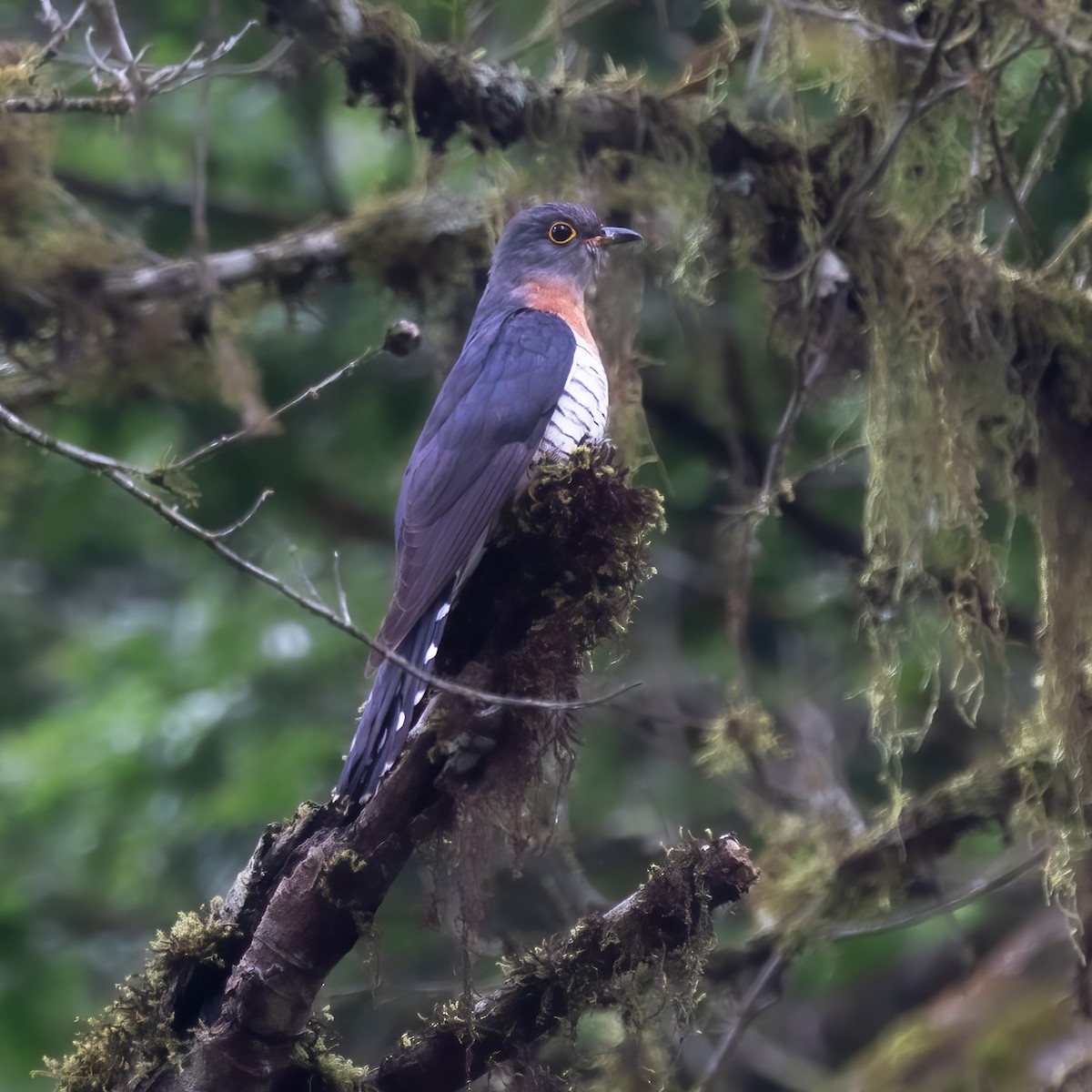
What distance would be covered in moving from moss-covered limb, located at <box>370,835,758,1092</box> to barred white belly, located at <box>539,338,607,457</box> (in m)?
1.58

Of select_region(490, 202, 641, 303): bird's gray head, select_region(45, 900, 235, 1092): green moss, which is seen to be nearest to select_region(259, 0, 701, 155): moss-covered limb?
select_region(490, 202, 641, 303): bird's gray head

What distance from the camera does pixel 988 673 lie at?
21.6ft

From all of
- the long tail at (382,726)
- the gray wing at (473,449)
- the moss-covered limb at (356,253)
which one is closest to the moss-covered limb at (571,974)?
the long tail at (382,726)

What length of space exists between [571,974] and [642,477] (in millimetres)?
3793

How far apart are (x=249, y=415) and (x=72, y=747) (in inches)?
106

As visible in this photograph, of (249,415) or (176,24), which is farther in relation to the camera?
(176,24)

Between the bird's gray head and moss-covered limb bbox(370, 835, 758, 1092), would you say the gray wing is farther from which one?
moss-covered limb bbox(370, 835, 758, 1092)

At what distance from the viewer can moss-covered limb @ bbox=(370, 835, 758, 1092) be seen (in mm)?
2795

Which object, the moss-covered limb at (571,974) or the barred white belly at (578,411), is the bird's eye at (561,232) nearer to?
the barred white belly at (578,411)

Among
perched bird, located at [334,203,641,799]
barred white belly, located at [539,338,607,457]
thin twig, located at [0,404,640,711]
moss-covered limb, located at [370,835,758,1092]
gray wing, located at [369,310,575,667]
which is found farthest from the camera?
barred white belly, located at [539,338,607,457]

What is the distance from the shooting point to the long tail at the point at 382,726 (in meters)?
2.99

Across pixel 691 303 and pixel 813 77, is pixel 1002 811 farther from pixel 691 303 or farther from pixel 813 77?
pixel 813 77

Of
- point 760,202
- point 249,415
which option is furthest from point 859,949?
point 249,415

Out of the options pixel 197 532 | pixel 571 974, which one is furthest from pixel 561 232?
pixel 571 974
